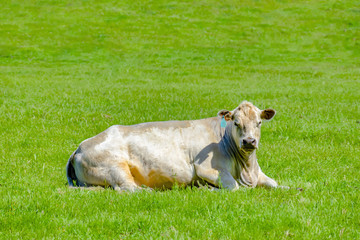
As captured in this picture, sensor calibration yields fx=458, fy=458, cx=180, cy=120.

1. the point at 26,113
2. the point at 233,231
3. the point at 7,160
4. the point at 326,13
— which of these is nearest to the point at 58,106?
the point at 26,113

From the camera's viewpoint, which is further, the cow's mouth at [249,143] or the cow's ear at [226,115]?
the cow's ear at [226,115]

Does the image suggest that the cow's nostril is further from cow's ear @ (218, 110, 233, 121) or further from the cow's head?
cow's ear @ (218, 110, 233, 121)

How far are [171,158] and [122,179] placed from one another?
946 mm

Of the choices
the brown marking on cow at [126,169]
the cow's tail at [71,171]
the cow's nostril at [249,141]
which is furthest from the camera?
the cow's tail at [71,171]

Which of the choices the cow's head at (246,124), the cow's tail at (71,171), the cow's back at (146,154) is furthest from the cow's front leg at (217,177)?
the cow's tail at (71,171)

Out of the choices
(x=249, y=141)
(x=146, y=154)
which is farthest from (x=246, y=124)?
(x=146, y=154)

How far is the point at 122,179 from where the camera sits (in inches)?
298

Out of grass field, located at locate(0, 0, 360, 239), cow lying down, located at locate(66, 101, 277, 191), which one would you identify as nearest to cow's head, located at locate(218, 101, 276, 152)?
cow lying down, located at locate(66, 101, 277, 191)

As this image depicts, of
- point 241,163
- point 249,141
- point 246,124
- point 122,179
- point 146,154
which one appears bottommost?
point 122,179

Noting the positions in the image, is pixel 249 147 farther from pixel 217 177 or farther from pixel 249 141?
pixel 217 177

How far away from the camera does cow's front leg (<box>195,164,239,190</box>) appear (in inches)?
297

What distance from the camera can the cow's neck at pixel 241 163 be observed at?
7.89 metres

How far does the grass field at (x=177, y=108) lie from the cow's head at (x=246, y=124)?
2.55ft

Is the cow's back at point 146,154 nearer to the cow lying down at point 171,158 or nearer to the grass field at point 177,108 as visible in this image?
the cow lying down at point 171,158
